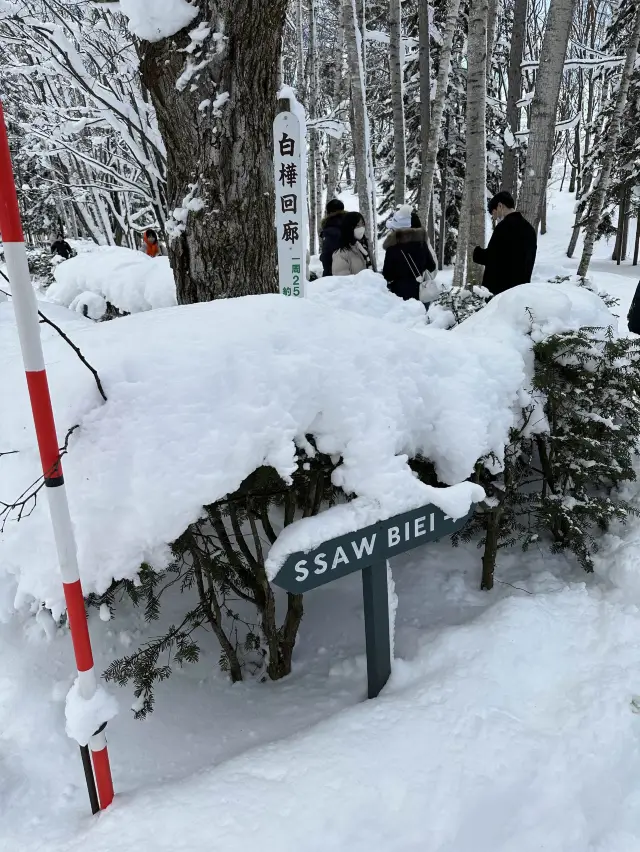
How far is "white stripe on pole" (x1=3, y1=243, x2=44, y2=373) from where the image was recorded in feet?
5.04

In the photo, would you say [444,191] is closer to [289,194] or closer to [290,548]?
[289,194]

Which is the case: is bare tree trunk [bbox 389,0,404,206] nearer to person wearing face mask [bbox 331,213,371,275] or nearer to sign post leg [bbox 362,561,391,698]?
person wearing face mask [bbox 331,213,371,275]

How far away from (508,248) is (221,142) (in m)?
2.78

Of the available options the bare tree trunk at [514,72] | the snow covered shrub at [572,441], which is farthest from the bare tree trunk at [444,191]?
the snow covered shrub at [572,441]

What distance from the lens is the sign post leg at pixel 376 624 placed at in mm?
2252

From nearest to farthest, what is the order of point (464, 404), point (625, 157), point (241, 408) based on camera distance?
point (241, 408) → point (464, 404) → point (625, 157)

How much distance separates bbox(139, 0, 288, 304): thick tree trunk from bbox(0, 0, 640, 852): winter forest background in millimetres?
14

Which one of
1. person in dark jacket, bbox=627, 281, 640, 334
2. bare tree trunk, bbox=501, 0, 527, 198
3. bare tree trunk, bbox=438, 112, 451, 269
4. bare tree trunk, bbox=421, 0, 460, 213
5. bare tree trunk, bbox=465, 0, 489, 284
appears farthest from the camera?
bare tree trunk, bbox=438, 112, 451, 269

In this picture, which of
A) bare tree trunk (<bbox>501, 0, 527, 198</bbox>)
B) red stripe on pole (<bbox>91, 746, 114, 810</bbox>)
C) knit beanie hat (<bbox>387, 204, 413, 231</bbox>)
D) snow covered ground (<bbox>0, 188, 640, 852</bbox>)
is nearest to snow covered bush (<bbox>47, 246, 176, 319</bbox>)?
knit beanie hat (<bbox>387, 204, 413, 231</bbox>)

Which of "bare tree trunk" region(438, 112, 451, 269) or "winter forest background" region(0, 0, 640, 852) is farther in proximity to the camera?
"bare tree trunk" region(438, 112, 451, 269)

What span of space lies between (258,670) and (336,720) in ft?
2.10

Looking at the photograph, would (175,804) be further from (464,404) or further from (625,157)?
(625,157)

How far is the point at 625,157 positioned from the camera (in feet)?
51.0

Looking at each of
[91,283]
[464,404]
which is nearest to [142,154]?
[91,283]
